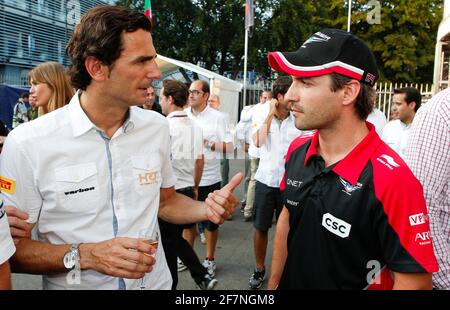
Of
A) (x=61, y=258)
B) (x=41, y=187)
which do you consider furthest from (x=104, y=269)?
(x=41, y=187)

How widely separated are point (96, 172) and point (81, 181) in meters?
0.08

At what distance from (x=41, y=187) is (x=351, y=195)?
1.28 metres

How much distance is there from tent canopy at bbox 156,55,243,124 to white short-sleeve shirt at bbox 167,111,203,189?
6957 mm

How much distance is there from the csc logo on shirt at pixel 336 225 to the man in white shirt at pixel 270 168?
2.69 m

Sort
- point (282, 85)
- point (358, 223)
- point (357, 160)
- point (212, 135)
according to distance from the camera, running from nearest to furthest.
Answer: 1. point (358, 223)
2. point (357, 160)
3. point (282, 85)
4. point (212, 135)

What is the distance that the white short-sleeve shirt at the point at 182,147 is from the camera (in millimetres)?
4695

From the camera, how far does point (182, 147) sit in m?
4.74

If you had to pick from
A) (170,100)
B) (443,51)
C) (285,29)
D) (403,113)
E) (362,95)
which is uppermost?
(285,29)

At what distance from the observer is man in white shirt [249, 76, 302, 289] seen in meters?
4.43

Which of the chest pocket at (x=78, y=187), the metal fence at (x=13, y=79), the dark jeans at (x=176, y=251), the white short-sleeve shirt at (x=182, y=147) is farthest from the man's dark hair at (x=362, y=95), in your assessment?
the metal fence at (x=13, y=79)

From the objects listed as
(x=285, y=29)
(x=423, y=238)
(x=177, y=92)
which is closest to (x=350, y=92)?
(x=423, y=238)

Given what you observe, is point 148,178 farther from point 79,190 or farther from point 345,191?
point 345,191

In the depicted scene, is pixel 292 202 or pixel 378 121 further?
pixel 378 121
